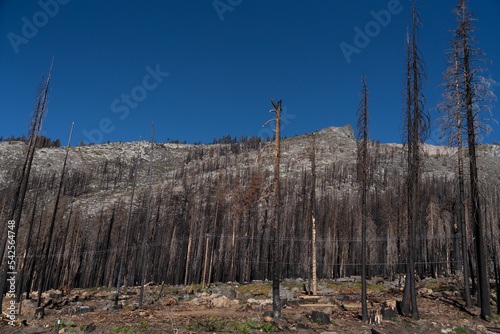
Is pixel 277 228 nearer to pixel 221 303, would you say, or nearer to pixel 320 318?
pixel 320 318

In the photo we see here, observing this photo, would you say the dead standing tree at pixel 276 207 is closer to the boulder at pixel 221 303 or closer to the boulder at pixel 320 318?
→ the boulder at pixel 320 318

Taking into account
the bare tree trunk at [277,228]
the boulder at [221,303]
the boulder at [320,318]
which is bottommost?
the boulder at [221,303]

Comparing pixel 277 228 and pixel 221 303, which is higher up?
pixel 277 228

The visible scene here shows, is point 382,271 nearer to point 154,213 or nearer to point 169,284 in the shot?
point 169,284

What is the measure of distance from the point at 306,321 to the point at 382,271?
143 ft

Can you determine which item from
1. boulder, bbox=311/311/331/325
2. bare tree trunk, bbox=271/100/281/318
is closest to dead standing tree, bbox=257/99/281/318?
bare tree trunk, bbox=271/100/281/318

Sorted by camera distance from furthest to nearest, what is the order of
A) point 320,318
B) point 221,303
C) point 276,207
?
point 221,303 → point 276,207 → point 320,318

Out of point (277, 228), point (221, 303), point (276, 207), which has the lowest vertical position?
point (221, 303)

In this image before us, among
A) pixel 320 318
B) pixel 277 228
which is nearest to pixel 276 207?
pixel 277 228

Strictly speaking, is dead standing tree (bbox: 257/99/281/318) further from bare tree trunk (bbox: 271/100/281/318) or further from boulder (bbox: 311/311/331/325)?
boulder (bbox: 311/311/331/325)

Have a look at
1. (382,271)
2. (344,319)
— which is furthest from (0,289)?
(382,271)

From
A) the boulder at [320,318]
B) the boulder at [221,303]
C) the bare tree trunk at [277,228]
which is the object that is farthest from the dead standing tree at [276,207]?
the boulder at [221,303]

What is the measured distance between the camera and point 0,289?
58.2 feet

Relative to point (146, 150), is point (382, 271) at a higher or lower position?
lower
